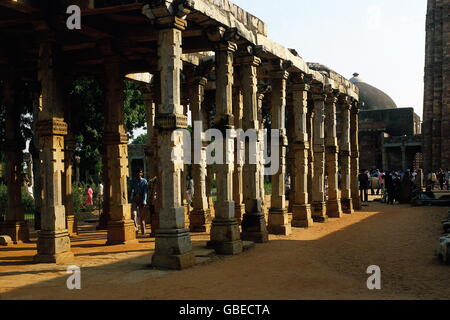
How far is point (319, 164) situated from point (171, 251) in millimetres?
9048

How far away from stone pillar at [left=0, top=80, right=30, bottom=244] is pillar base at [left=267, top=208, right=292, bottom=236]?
20.6 ft

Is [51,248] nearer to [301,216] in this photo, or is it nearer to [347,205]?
[301,216]

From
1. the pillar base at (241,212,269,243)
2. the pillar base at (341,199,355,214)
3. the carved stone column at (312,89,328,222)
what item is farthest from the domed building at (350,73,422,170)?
the pillar base at (241,212,269,243)

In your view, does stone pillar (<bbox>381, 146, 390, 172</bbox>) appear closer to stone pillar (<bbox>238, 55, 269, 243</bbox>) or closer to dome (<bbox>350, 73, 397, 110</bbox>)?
dome (<bbox>350, 73, 397, 110</bbox>)

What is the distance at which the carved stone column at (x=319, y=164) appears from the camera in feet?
54.1

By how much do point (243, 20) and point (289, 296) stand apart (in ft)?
23.7

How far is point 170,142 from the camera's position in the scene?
339 inches

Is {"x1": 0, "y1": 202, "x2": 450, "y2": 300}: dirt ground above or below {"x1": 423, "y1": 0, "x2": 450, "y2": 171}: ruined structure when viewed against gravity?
below

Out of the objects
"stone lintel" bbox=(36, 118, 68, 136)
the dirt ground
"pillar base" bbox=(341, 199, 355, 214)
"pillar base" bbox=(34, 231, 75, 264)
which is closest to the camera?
the dirt ground

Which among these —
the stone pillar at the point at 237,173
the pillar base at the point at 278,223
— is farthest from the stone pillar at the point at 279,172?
the stone pillar at the point at 237,173

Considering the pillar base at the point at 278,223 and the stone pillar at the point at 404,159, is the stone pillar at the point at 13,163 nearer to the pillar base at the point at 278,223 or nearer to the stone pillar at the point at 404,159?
the pillar base at the point at 278,223

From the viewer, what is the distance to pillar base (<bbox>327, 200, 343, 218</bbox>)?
1825 centimetres

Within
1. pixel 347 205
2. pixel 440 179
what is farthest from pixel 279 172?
pixel 440 179

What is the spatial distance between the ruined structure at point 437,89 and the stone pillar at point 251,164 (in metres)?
28.5
